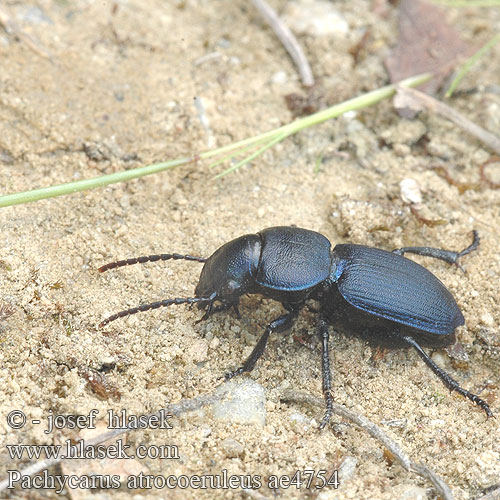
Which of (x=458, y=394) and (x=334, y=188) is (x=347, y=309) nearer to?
(x=458, y=394)

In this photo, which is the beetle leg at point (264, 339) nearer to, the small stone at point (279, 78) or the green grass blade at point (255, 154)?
the green grass blade at point (255, 154)

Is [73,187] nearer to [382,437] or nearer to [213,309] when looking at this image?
[213,309]

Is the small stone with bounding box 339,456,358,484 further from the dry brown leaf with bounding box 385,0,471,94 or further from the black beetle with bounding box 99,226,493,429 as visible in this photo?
the dry brown leaf with bounding box 385,0,471,94

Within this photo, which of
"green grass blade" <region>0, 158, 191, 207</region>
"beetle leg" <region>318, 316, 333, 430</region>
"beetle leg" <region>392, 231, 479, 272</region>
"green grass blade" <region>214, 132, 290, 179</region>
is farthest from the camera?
"green grass blade" <region>214, 132, 290, 179</region>

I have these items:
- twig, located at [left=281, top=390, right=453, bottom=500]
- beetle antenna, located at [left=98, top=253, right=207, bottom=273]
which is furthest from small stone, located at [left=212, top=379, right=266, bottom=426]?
beetle antenna, located at [left=98, top=253, right=207, bottom=273]

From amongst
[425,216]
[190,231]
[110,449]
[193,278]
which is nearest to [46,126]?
[190,231]

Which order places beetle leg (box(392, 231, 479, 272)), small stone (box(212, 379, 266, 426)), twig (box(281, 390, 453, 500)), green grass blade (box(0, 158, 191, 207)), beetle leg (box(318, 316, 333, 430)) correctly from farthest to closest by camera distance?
beetle leg (box(392, 231, 479, 272)) → green grass blade (box(0, 158, 191, 207)) → beetle leg (box(318, 316, 333, 430)) → small stone (box(212, 379, 266, 426)) → twig (box(281, 390, 453, 500))
